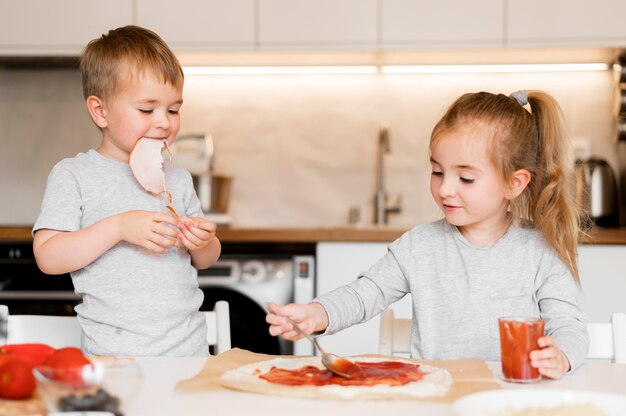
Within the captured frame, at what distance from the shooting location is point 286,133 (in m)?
3.05

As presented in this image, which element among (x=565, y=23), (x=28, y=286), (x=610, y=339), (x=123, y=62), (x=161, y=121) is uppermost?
(x=565, y=23)

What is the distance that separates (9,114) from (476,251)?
225cm

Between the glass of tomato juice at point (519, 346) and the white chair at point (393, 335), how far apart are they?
37 cm

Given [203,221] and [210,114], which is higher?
[210,114]

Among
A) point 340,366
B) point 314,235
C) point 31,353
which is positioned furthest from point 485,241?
point 314,235

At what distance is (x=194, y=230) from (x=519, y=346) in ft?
1.78

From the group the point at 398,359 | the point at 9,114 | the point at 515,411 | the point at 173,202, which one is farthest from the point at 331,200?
the point at 515,411

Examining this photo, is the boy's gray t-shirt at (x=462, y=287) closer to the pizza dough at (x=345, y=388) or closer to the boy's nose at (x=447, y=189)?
the boy's nose at (x=447, y=189)

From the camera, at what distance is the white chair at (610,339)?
1249 mm

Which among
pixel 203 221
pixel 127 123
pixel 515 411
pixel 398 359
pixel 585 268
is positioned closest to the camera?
pixel 515 411

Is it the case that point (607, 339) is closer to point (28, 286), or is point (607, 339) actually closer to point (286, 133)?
point (28, 286)

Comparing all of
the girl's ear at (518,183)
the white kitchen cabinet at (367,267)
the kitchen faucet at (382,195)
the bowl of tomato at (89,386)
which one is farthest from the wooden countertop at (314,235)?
the bowl of tomato at (89,386)

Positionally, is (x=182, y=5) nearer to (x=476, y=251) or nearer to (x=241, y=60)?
(x=241, y=60)

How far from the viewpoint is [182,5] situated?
2.79 m
